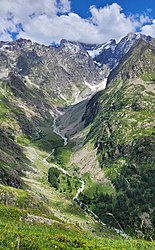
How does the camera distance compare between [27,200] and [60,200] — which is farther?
[60,200]

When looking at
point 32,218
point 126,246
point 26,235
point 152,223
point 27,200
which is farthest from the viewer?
point 152,223

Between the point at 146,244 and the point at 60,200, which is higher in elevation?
the point at 146,244

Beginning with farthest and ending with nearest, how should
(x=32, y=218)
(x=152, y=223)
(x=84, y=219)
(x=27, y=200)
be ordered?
(x=152, y=223) → (x=84, y=219) → (x=27, y=200) → (x=32, y=218)

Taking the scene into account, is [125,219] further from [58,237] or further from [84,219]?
[58,237]

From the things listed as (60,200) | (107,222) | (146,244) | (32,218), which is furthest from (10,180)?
(146,244)

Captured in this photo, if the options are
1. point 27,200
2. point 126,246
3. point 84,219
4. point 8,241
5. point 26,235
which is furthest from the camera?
point 84,219

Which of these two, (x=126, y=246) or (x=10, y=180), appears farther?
(x=10, y=180)

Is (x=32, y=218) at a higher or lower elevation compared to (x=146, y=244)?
lower

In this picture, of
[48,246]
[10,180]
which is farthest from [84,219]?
[48,246]

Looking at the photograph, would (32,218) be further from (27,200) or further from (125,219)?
(125,219)
